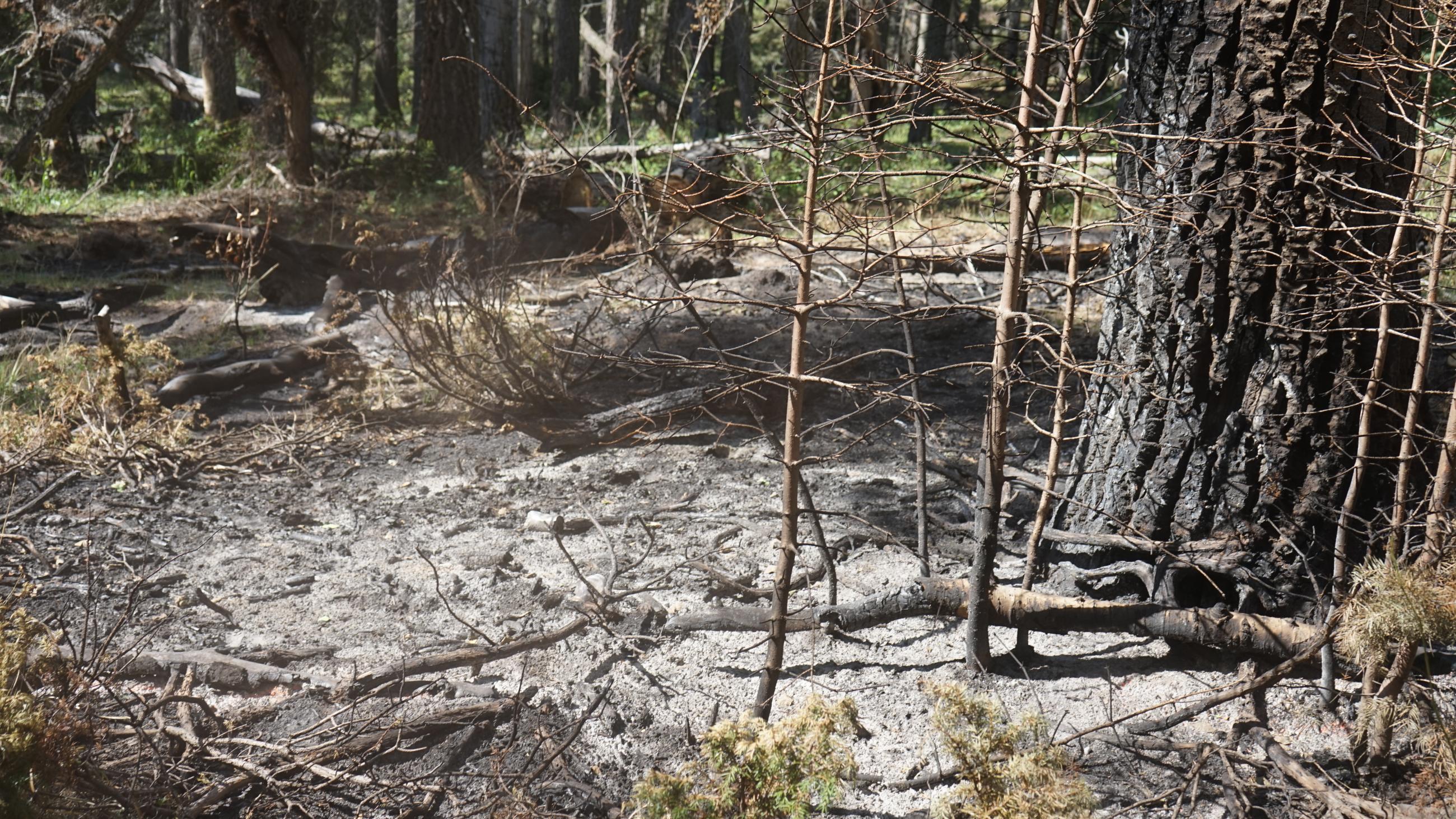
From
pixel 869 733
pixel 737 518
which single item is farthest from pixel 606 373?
pixel 869 733

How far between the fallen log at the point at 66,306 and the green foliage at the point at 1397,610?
26.2 ft

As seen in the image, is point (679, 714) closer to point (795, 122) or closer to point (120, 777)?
point (120, 777)

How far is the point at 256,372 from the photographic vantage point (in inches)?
253

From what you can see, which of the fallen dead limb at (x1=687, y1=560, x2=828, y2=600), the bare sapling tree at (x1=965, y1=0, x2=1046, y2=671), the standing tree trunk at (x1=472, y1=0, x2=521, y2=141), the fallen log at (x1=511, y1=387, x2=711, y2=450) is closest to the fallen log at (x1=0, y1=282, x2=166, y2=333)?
the fallen log at (x1=511, y1=387, x2=711, y2=450)


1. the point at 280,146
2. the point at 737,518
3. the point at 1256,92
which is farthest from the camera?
the point at 280,146

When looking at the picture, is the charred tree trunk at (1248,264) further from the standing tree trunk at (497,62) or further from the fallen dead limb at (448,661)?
the standing tree trunk at (497,62)

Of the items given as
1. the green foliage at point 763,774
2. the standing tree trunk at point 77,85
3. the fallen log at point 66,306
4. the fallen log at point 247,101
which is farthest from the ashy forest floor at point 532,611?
the fallen log at point 247,101

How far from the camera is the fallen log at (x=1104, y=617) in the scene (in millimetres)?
2963

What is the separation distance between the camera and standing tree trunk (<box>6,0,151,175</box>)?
11.4 m

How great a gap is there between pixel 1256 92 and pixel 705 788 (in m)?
2.36

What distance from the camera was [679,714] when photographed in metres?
3.08

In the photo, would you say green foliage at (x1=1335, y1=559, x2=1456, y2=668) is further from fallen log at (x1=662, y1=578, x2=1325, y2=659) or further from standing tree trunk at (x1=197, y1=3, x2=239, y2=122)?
standing tree trunk at (x1=197, y1=3, x2=239, y2=122)

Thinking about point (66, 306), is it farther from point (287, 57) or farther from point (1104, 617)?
point (1104, 617)

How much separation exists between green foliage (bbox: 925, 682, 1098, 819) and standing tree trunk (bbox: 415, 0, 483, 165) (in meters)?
12.4
